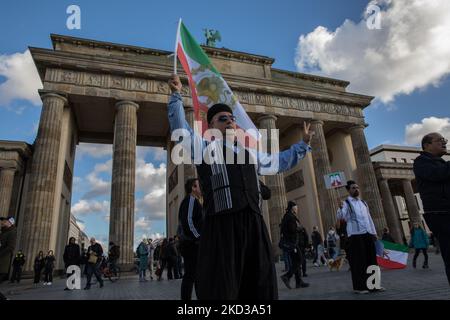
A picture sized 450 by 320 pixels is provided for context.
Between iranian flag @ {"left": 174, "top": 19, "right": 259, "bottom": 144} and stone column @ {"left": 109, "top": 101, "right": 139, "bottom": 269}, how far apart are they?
17.5 metres

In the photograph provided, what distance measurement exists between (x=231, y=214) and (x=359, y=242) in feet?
16.2

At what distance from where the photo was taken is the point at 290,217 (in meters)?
8.30

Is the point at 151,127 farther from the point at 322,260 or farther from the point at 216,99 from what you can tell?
the point at 216,99

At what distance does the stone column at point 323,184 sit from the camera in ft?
82.0

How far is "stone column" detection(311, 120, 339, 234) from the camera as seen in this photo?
2500cm

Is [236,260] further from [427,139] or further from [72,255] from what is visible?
[72,255]

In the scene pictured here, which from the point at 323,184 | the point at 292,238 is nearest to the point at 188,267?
the point at 292,238

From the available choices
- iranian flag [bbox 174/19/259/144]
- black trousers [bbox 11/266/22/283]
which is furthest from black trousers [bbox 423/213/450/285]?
black trousers [bbox 11/266/22/283]

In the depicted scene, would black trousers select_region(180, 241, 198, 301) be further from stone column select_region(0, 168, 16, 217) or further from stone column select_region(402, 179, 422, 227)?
stone column select_region(402, 179, 422, 227)

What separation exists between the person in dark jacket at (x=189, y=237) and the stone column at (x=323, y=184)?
70.2 ft

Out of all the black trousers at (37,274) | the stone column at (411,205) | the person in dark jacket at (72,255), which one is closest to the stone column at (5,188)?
the black trousers at (37,274)

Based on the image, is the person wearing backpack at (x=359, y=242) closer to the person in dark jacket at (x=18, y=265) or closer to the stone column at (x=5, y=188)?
the person in dark jacket at (x=18, y=265)
